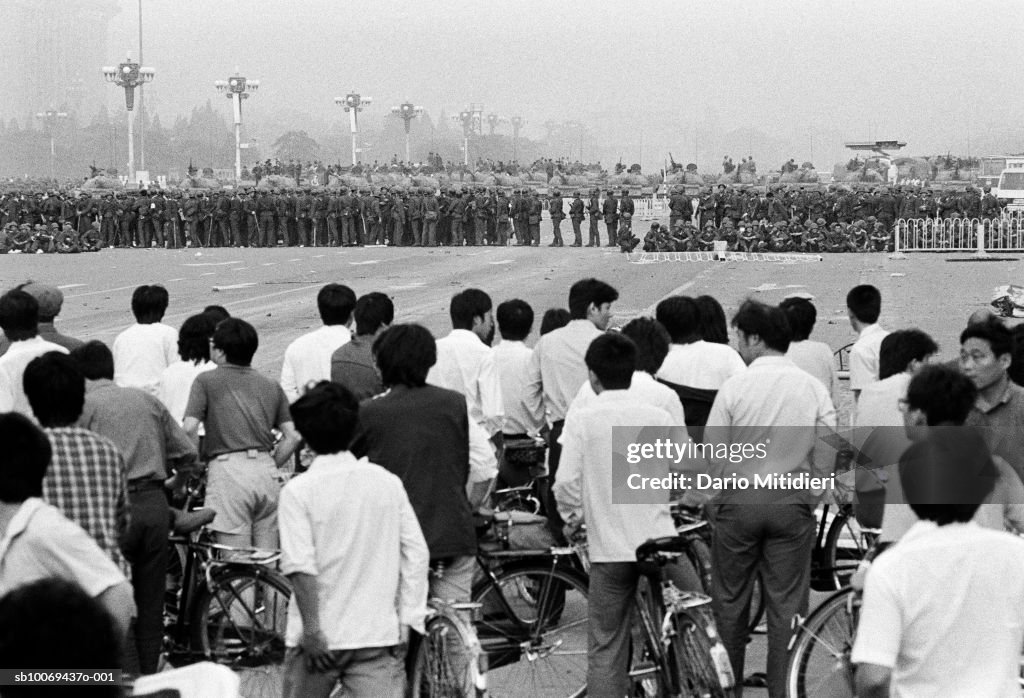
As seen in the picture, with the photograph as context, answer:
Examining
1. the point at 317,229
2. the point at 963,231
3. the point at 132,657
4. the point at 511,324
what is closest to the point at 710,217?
the point at 963,231

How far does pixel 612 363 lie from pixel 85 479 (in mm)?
1995

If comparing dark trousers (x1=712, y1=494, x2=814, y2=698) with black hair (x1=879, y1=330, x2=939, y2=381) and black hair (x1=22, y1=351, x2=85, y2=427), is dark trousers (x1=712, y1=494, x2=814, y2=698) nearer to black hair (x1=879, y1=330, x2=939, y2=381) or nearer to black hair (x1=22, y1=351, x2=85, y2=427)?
black hair (x1=879, y1=330, x2=939, y2=381)

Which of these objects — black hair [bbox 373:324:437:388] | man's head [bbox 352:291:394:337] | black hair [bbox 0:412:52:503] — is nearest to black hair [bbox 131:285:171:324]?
man's head [bbox 352:291:394:337]

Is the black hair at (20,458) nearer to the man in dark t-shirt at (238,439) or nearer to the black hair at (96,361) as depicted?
the black hair at (96,361)


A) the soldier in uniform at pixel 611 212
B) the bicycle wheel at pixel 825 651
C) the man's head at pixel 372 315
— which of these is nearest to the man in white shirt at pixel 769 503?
the bicycle wheel at pixel 825 651

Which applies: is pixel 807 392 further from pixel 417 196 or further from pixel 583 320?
pixel 417 196

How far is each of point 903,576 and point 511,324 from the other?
487 cm

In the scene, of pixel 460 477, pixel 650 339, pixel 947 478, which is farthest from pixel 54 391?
pixel 650 339

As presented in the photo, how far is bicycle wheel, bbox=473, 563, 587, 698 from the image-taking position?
6.52 m

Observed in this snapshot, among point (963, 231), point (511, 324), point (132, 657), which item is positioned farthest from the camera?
point (963, 231)

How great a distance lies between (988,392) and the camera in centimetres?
632

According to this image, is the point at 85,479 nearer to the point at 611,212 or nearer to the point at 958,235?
the point at 958,235

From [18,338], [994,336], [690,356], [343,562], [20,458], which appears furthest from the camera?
[18,338]

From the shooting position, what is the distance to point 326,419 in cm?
529
